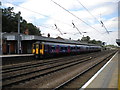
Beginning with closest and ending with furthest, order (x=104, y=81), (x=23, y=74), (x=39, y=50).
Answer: (x=104, y=81) < (x=23, y=74) < (x=39, y=50)

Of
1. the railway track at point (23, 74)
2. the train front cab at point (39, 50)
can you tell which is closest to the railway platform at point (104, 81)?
the railway track at point (23, 74)

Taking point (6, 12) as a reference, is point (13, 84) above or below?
below

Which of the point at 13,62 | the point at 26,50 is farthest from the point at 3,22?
the point at 13,62

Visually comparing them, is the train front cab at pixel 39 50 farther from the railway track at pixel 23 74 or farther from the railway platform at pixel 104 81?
the railway platform at pixel 104 81

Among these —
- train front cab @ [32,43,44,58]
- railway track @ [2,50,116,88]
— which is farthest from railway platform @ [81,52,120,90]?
train front cab @ [32,43,44,58]

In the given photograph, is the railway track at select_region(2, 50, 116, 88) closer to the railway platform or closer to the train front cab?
the railway platform

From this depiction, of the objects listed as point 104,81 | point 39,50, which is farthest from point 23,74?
point 39,50

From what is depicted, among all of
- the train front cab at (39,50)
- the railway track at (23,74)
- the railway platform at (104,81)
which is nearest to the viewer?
the railway platform at (104,81)

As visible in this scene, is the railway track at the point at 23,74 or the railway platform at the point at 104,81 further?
the railway track at the point at 23,74

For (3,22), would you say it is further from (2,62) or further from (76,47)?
(2,62)

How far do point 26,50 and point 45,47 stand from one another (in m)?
15.9

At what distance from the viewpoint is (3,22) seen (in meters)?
65.7

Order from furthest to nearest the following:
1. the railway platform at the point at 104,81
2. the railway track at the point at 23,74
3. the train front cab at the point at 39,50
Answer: the train front cab at the point at 39,50, the railway track at the point at 23,74, the railway platform at the point at 104,81

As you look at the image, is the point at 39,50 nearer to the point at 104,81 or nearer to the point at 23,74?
the point at 23,74
